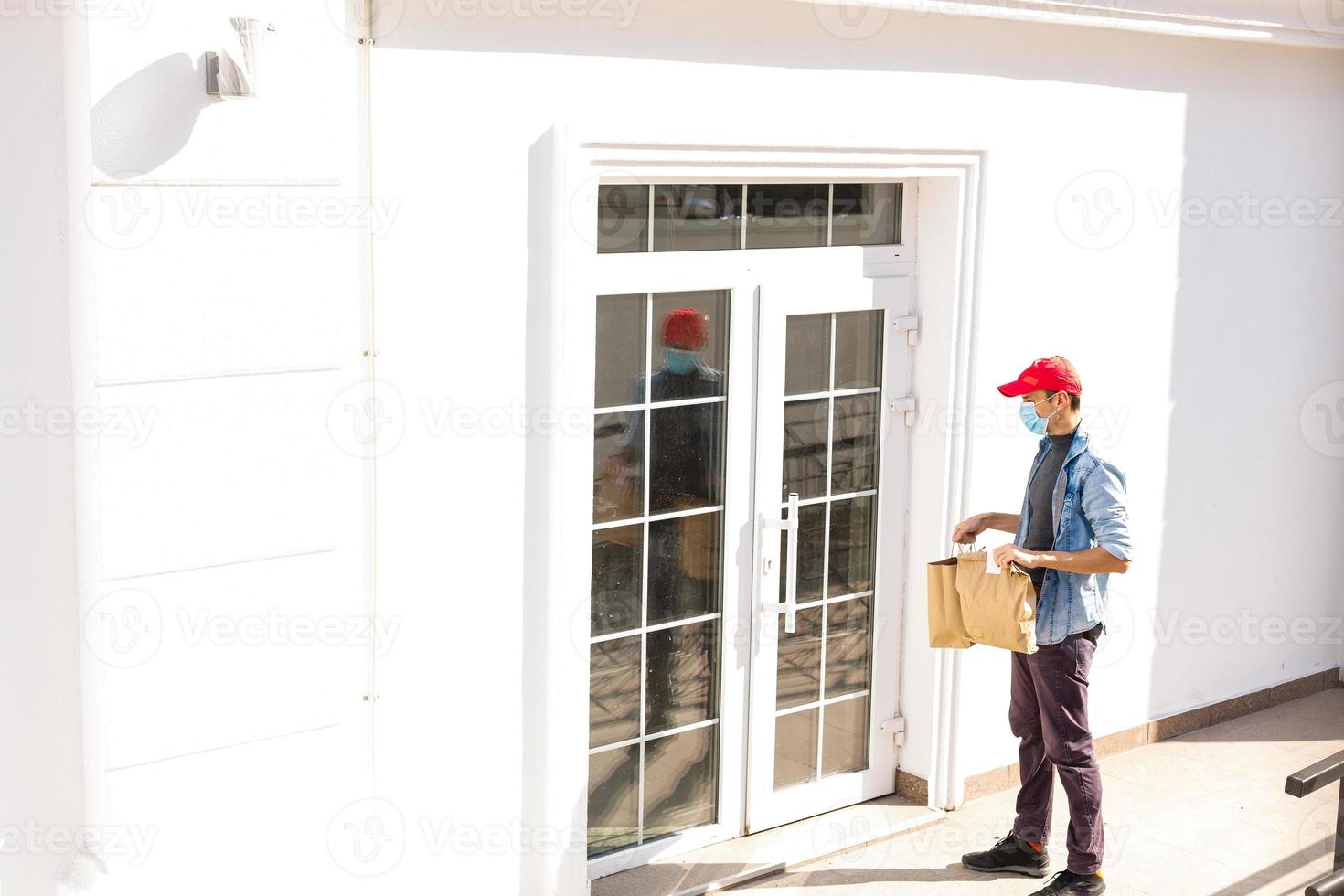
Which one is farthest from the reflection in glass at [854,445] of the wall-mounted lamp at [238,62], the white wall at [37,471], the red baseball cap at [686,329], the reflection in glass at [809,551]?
the white wall at [37,471]

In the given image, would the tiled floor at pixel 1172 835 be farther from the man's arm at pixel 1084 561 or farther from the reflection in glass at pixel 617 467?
the reflection in glass at pixel 617 467

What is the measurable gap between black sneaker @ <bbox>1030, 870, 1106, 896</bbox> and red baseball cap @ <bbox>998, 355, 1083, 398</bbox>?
1.88 meters

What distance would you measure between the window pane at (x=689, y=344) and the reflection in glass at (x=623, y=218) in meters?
0.24

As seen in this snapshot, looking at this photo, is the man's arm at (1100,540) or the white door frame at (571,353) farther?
the man's arm at (1100,540)

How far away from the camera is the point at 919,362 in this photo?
6.14 m

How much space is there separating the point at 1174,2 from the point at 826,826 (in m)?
4.01

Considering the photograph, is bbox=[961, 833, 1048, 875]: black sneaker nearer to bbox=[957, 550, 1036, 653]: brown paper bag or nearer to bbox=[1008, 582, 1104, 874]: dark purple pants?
bbox=[1008, 582, 1104, 874]: dark purple pants

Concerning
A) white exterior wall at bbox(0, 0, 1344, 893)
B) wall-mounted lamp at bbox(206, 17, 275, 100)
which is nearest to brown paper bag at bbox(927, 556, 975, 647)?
white exterior wall at bbox(0, 0, 1344, 893)

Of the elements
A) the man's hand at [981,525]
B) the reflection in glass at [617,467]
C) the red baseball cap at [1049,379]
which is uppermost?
the red baseball cap at [1049,379]

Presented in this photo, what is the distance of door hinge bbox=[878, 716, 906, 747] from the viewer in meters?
6.36

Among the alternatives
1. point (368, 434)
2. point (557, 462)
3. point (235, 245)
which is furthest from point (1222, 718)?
point (235, 245)

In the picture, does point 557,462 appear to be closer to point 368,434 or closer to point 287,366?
point 368,434

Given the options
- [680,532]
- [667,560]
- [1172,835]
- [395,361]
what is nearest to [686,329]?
[680,532]

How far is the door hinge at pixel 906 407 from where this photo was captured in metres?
6.12
